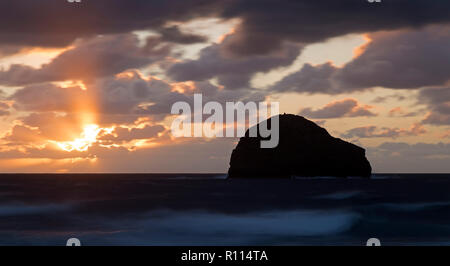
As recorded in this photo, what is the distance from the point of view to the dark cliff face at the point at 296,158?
143500 mm

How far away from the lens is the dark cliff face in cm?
14350

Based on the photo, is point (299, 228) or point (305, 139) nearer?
point (299, 228)

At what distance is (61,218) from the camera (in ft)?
122

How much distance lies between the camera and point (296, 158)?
144125mm

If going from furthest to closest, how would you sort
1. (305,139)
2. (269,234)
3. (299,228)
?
1. (305,139)
2. (299,228)
3. (269,234)

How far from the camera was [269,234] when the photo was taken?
25375 mm
